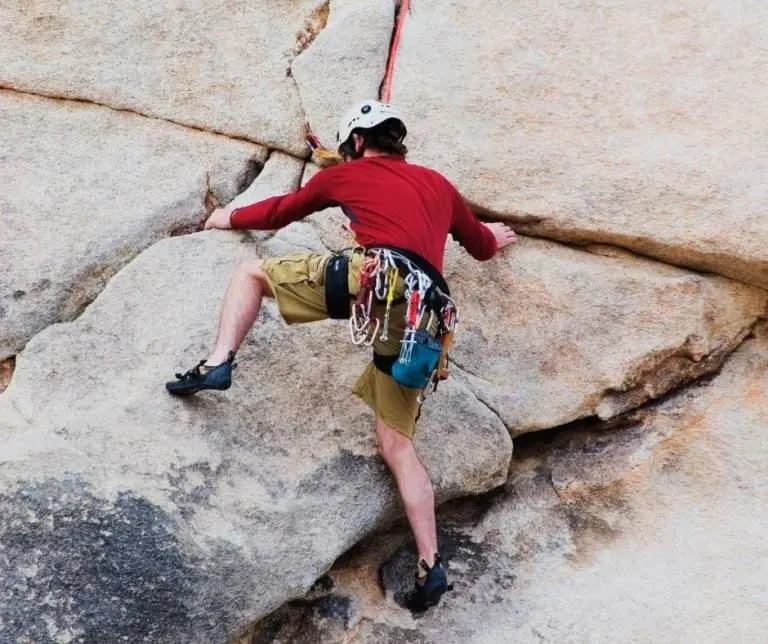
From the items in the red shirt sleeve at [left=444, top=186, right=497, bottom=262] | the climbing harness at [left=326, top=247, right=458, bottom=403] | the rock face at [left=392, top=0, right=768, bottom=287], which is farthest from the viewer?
the rock face at [left=392, top=0, right=768, bottom=287]

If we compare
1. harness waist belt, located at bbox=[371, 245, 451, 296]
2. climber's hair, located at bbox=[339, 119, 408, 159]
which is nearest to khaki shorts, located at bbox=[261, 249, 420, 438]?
harness waist belt, located at bbox=[371, 245, 451, 296]

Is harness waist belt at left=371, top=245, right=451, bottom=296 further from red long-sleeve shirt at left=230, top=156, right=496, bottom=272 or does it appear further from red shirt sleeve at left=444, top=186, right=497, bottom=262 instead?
red shirt sleeve at left=444, top=186, right=497, bottom=262

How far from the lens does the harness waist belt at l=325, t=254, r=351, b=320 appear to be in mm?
5074

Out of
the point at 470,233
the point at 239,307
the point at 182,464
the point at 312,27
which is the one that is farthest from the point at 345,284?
the point at 312,27

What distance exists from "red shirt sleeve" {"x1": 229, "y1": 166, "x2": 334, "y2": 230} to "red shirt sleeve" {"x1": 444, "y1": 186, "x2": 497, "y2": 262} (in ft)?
2.31

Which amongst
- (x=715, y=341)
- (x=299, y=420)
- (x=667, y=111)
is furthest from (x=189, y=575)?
(x=667, y=111)

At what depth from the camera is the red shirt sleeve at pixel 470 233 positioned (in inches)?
217

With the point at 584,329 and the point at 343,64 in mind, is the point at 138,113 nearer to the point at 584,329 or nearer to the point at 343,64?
the point at 343,64

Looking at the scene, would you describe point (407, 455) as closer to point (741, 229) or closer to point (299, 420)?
point (299, 420)

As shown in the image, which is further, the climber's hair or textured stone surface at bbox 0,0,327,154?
textured stone surface at bbox 0,0,327,154

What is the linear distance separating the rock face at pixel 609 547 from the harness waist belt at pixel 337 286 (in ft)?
4.85

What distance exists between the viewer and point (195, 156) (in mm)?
6750

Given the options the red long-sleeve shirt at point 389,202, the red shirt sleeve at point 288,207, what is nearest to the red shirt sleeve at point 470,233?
the red long-sleeve shirt at point 389,202

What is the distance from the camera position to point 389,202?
200 inches
